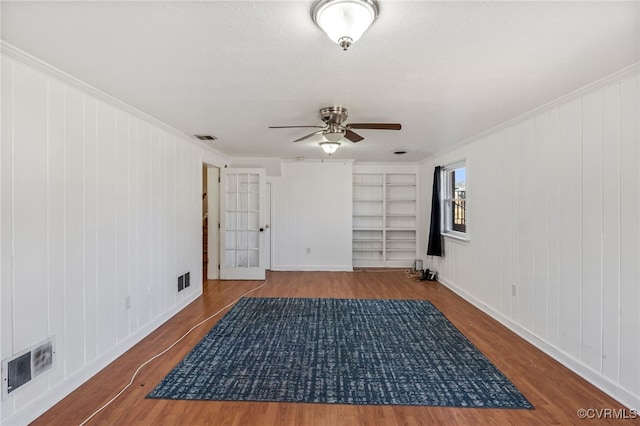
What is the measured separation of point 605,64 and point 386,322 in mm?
Result: 2968

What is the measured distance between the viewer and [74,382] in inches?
84.0

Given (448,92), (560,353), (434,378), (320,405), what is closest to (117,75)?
(448,92)

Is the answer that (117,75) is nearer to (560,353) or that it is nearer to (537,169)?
(537,169)

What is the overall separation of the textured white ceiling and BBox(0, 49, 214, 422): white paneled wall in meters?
0.30

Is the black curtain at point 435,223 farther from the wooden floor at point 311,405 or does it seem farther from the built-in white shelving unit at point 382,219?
the wooden floor at point 311,405

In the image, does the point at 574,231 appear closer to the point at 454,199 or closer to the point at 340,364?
the point at 340,364

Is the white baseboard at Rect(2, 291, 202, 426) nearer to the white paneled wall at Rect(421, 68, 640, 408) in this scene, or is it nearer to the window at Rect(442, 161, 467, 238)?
the white paneled wall at Rect(421, 68, 640, 408)

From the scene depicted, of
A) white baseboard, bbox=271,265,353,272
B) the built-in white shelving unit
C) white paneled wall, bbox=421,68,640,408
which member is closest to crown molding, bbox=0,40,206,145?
white baseboard, bbox=271,265,353,272

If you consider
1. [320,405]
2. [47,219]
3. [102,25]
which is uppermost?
[102,25]

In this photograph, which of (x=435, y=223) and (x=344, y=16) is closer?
(x=344, y=16)

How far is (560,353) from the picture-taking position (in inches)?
99.1

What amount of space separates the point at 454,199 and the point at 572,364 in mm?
2897

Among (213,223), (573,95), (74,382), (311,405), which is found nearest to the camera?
(311,405)

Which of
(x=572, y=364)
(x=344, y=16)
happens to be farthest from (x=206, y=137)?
(x=572, y=364)
